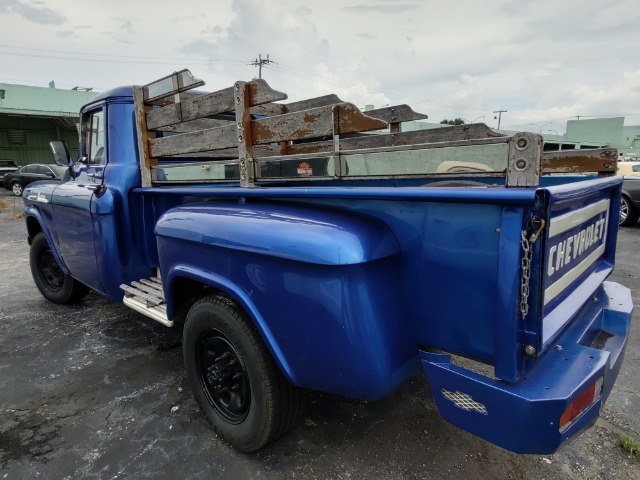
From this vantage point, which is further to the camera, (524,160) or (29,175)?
(29,175)

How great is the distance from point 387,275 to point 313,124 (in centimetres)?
83

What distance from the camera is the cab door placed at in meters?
3.47

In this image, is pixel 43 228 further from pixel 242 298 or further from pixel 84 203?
pixel 242 298

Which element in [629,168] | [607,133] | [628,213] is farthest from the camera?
[607,133]

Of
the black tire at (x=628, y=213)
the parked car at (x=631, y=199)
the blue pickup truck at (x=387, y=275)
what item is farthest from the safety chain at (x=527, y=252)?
the black tire at (x=628, y=213)

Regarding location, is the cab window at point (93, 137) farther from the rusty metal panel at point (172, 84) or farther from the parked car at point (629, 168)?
the parked car at point (629, 168)

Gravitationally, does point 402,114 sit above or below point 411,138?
above

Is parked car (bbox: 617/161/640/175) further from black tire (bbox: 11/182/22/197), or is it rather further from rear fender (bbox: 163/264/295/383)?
black tire (bbox: 11/182/22/197)

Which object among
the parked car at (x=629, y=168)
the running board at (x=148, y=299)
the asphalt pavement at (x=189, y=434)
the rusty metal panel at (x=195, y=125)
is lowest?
the asphalt pavement at (x=189, y=434)

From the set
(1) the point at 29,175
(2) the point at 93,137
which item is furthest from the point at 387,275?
(1) the point at 29,175

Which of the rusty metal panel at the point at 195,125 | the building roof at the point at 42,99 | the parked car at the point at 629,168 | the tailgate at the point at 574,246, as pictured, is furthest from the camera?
the building roof at the point at 42,99

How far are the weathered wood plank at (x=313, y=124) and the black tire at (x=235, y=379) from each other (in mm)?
921

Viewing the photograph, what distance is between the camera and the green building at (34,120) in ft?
72.6

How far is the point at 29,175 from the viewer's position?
1711cm
